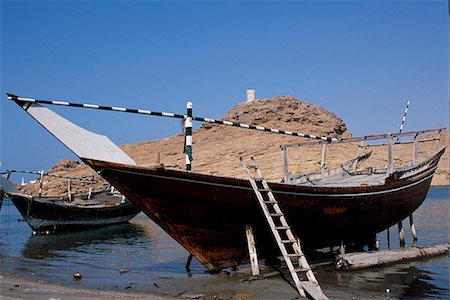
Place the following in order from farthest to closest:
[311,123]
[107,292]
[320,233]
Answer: [311,123] < [320,233] < [107,292]

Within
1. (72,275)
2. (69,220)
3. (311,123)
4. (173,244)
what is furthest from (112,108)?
(311,123)

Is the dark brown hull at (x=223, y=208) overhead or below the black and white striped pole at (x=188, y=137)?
below

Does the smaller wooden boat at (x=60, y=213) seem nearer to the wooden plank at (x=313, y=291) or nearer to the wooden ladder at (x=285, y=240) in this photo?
the wooden ladder at (x=285, y=240)

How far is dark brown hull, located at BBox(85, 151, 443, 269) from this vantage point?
8.01m

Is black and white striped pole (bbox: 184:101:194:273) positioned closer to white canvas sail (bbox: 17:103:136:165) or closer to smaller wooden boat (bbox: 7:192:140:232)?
white canvas sail (bbox: 17:103:136:165)

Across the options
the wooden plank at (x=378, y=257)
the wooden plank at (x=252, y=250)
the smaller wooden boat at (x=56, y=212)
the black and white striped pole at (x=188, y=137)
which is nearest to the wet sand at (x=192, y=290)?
the wooden plank at (x=252, y=250)

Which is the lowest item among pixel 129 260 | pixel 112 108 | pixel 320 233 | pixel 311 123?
pixel 129 260

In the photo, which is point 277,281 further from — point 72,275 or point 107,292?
point 72,275

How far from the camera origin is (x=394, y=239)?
16.4 m

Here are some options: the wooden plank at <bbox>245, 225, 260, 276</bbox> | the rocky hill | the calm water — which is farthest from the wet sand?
the rocky hill

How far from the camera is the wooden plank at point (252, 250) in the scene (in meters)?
8.77

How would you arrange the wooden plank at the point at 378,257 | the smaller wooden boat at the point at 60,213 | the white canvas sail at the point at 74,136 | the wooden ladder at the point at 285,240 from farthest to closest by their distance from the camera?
the smaller wooden boat at the point at 60,213 < the wooden plank at the point at 378,257 < the wooden ladder at the point at 285,240 < the white canvas sail at the point at 74,136

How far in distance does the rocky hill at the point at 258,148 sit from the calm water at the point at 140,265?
2992cm

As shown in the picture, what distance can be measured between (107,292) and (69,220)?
53.0ft
